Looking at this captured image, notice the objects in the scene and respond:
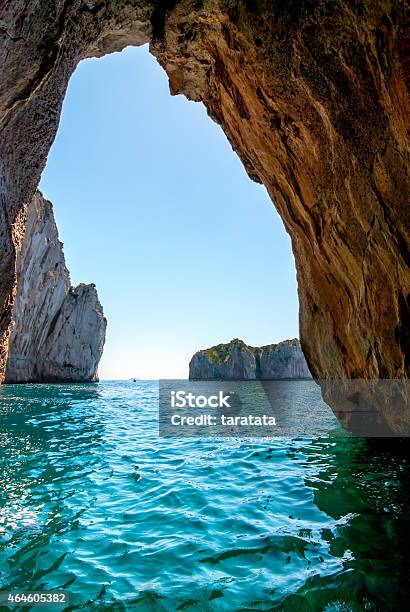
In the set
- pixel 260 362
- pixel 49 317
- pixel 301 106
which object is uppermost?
pixel 49 317

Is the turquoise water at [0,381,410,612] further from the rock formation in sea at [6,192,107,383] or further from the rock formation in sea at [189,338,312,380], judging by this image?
the rock formation in sea at [189,338,312,380]

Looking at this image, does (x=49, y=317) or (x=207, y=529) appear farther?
(x=49, y=317)

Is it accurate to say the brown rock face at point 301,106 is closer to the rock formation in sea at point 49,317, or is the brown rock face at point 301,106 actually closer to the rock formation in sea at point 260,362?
the rock formation in sea at point 49,317

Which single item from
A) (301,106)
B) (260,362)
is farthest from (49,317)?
(260,362)

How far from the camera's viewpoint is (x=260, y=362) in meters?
111

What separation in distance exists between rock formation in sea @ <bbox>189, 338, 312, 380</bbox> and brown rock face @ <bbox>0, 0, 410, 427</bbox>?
9819 cm

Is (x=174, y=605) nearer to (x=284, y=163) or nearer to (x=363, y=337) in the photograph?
(x=363, y=337)

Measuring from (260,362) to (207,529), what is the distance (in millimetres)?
107856

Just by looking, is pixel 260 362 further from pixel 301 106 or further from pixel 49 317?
pixel 301 106

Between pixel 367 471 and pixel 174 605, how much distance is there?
6.55m

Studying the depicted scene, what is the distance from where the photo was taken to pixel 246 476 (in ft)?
28.3

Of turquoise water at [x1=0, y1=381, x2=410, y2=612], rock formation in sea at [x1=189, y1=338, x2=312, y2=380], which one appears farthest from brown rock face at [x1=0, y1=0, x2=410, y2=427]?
rock formation in sea at [x1=189, y1=338, x2=312, y2=380]

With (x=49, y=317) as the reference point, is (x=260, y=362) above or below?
below

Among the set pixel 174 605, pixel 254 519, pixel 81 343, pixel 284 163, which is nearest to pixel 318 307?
pixel 284 163
